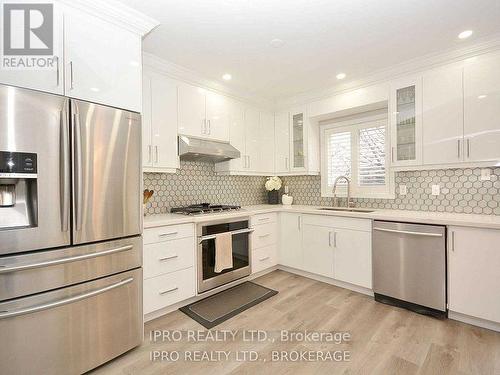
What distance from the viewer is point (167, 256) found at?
2254mm

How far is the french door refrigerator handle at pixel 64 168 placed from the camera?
1448 millimetres

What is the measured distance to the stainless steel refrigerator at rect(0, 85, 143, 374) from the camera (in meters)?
1.31

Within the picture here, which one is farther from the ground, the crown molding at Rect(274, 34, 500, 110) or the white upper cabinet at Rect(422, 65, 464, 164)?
the crown molding at Rect(274, 34, 500, 110)

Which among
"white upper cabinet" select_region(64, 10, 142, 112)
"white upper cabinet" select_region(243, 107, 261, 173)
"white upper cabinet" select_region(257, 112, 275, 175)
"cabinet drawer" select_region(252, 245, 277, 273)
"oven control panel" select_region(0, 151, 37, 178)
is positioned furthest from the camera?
"white upper cabinet" select_region(257, 112, 275, 175)

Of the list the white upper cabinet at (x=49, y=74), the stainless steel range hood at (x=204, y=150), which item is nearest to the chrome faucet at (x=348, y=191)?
the stainless steel range hood at (x=204, y=150)

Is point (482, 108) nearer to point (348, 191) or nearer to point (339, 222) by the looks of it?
point (348, 191)

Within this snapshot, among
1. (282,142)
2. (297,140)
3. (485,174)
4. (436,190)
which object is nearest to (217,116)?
(282,142)

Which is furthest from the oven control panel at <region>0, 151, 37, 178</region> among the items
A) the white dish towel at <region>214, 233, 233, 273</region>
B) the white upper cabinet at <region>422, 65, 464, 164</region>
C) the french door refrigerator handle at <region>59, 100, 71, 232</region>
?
the white upper cabinet at <region>422, 65, 464, 164</region>

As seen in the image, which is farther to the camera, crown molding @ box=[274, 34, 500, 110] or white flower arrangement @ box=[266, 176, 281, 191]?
white flower arrangement @ box=[266, 176, 281, 191]

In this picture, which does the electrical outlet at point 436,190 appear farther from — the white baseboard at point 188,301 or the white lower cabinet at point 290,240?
the white baseboard at point 188,301

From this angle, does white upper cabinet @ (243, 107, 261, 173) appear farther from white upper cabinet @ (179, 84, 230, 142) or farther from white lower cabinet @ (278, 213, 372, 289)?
white lower cabinet @ (278, 213, 372, 289)

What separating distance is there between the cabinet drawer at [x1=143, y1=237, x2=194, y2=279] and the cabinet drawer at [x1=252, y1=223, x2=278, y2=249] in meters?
0.94

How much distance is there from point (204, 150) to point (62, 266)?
1.70 metres

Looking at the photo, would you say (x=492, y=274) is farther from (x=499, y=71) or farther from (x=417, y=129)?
(x=499, y=71)
